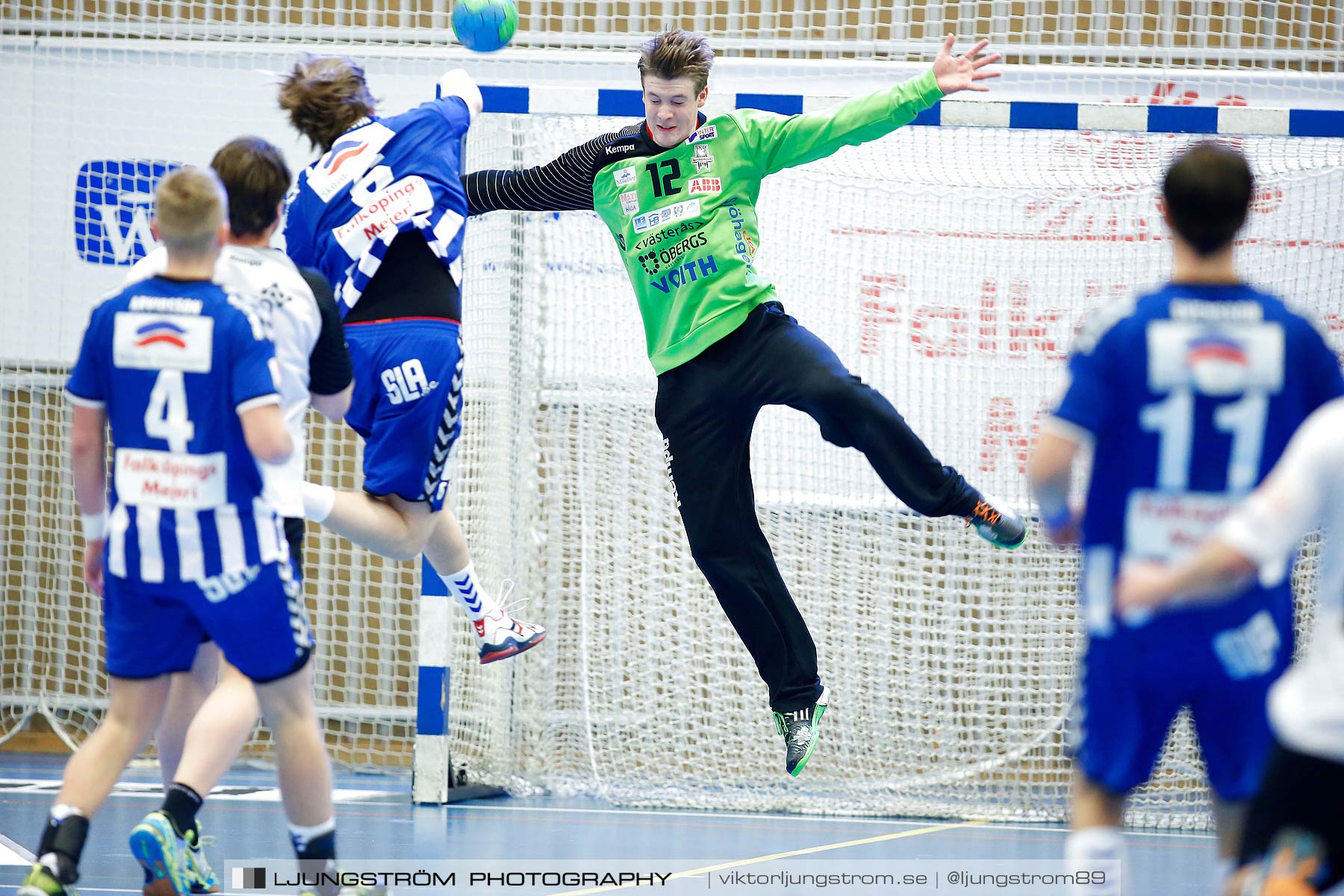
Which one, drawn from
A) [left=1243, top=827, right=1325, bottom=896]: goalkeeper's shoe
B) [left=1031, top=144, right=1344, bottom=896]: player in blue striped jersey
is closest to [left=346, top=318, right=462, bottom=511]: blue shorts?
[left=1031, top=144, right=1344, bottom=896]: player in blue striped jersey

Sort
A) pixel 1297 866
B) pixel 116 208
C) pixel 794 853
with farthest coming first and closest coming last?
pixel 116 208
pixel 794 853
pixel 1297 866

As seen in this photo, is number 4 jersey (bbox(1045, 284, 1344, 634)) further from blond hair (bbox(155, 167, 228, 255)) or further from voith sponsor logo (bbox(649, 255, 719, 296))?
voith sponsor logo (bbox(649, 255, 719, 296))

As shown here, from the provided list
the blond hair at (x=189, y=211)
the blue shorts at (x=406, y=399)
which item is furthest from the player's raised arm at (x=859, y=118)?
the blond hair at (x=189, y=211)

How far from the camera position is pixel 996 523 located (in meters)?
4.75

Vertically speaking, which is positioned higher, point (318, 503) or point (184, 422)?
point (184, 422)

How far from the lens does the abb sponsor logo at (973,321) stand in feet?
21.6

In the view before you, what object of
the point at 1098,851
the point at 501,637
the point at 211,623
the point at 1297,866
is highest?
the point at 211,623

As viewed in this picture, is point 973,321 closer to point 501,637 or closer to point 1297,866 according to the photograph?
point 501,637

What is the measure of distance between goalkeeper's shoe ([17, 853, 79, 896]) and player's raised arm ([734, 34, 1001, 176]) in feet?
9.96

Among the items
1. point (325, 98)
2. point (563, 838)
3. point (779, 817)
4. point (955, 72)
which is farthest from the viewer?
point (779, 817)

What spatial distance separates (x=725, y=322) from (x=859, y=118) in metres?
0.79

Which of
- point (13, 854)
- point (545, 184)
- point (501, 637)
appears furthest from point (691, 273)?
point (13, 854)

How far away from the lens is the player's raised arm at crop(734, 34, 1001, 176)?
4.61m

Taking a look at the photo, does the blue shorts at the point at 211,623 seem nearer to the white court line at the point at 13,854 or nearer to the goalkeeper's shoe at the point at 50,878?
the goalkeeper's shoe at the point at 50,878
